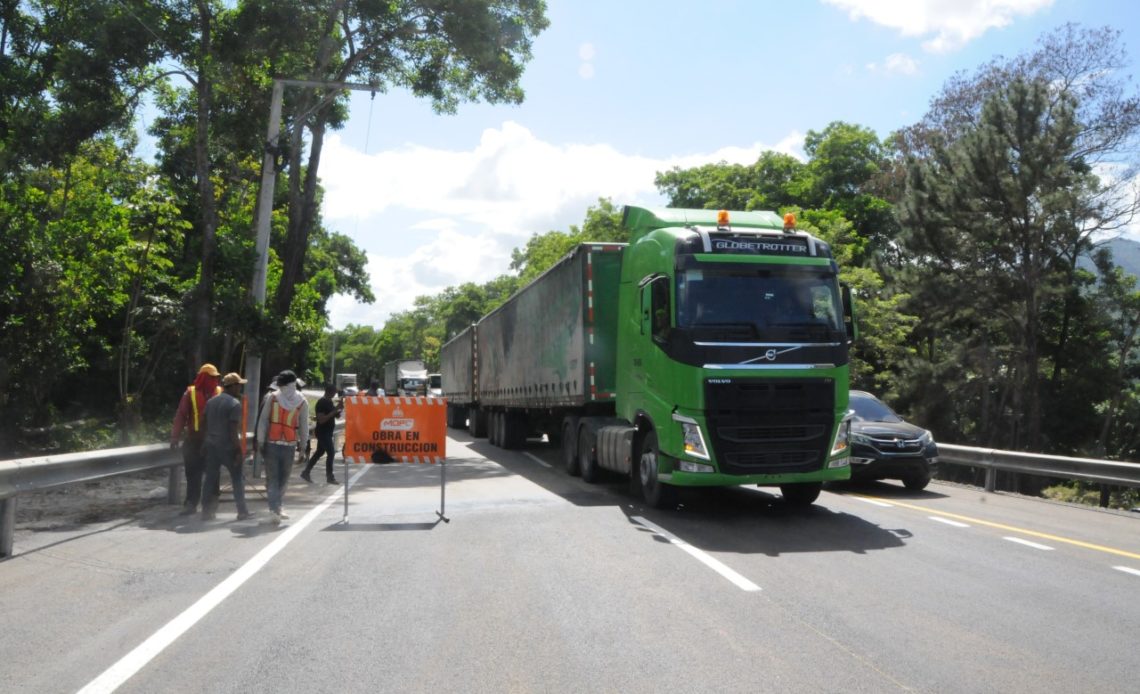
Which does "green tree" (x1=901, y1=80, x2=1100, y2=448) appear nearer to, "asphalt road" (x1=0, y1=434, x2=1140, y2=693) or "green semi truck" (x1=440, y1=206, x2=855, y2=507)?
"green semi truck" (x1=440, y1=206, x2=855, y2=507)

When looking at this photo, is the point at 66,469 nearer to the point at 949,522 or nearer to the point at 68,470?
the point at 68,470

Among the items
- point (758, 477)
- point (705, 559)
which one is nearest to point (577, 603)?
point (705, 559)

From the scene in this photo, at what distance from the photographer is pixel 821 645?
5.82m

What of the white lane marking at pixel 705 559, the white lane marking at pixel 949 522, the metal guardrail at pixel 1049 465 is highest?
the metal guardrail at pixel 1049 465

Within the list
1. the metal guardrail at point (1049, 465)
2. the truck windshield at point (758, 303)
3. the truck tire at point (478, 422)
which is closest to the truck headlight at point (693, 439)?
the truck windshield at point (758, 303)

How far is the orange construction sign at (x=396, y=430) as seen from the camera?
1148 centimetres

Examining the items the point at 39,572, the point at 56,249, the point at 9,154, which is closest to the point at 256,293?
the point at 56,249

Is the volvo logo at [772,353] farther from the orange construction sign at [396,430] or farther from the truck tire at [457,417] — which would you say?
the truck tire at [457,417]

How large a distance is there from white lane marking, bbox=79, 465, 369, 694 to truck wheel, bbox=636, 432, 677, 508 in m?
4.28

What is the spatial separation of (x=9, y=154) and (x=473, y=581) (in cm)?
2138

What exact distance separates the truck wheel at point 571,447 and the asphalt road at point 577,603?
446 centimetres

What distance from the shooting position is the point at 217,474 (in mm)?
11703

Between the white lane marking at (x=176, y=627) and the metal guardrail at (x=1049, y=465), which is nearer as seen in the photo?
the white lane marking at (x=176, y=627)

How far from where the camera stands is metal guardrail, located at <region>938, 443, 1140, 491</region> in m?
13.9
